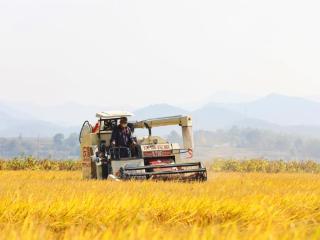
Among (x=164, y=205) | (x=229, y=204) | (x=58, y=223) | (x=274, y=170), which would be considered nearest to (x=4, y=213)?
(x=58, y=223)

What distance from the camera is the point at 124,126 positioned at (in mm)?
18438

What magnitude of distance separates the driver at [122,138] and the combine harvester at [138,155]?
0.12 meters

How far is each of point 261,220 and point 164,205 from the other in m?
1.27

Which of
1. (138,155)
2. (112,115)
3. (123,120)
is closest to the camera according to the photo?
(138,155)

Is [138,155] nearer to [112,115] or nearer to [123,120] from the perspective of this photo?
[123,120]

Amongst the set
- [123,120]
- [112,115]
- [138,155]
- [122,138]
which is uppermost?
[112,115]

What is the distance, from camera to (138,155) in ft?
59.9

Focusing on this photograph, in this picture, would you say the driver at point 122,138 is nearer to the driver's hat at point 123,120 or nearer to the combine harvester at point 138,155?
the driver's hat at point 123,120

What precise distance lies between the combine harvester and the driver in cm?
12

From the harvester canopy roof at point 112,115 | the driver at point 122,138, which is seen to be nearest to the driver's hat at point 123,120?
the driver at point 122,138

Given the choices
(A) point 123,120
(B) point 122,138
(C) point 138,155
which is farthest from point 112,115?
(C) point 138,155

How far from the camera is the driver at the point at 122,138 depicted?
59.9 feet

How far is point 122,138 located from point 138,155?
2.21 feet

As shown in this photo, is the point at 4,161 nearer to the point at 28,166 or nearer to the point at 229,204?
the point at 28,166
